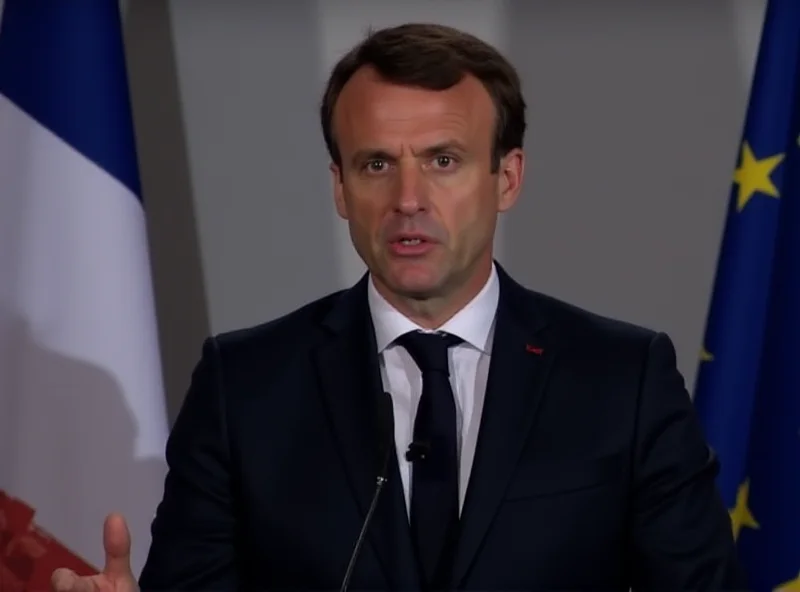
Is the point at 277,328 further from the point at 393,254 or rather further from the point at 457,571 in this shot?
the point at 457,571

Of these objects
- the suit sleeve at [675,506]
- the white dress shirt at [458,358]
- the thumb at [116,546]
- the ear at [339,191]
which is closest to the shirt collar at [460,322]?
the white dress shirt at [458,358]

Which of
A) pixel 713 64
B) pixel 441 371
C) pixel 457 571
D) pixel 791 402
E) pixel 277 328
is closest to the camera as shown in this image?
pixel 457 571

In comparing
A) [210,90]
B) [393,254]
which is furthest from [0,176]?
[393,254]

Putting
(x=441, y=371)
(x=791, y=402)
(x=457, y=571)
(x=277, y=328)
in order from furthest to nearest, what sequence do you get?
1. (x=791, y=402)
2. (x=277, y=328)
3. (x=441, y=371)
4. (x=457, y=571)

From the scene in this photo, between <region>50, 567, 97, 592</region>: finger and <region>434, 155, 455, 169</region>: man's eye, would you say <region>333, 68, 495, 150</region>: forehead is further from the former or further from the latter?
<region>50, 567, 97, 592</region>: finger

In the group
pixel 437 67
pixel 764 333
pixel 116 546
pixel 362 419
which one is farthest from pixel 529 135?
pixel 116 546

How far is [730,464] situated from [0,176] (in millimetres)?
1349

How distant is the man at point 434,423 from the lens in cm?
143

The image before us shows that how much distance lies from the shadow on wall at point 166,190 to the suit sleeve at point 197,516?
38.3 inches

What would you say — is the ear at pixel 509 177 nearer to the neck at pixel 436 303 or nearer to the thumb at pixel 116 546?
the neck at pixel 436 303

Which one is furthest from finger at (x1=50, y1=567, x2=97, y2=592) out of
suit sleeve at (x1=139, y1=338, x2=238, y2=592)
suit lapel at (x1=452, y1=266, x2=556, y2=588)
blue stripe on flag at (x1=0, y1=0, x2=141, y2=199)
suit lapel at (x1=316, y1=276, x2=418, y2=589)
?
blue stripe on flag at (x1=0, y1=0, x2=141, y2=199)

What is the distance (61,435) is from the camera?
6.89 ft

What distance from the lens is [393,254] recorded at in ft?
4.85

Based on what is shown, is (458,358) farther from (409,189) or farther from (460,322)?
(409,189)
